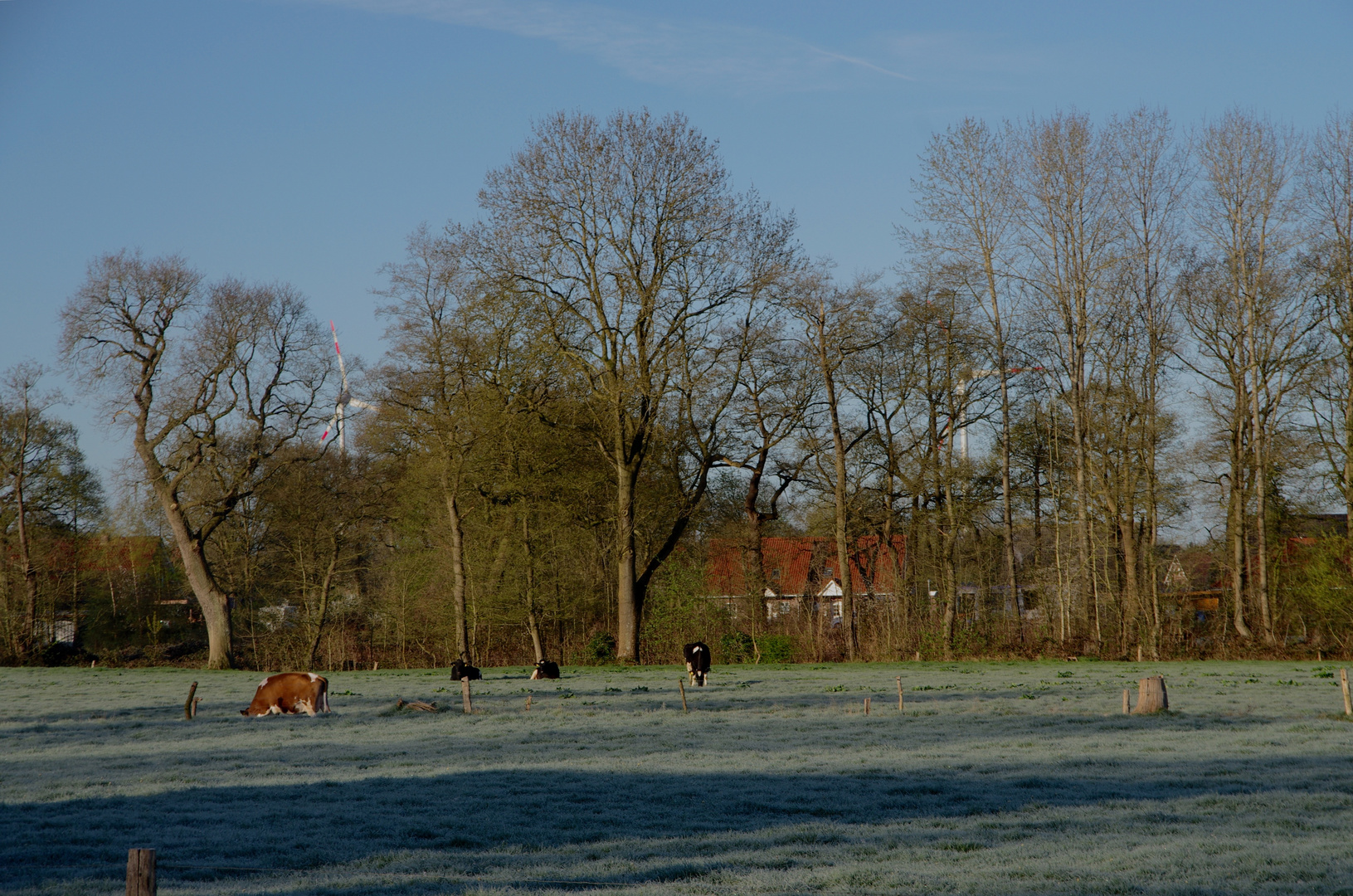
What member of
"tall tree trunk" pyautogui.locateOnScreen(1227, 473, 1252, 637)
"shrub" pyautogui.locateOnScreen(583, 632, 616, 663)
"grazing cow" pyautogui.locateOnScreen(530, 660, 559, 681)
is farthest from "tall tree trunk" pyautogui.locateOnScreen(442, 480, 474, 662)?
"tall tree trunk" pyautogui.locateOnScreen(1227, 473, 1252, 637)

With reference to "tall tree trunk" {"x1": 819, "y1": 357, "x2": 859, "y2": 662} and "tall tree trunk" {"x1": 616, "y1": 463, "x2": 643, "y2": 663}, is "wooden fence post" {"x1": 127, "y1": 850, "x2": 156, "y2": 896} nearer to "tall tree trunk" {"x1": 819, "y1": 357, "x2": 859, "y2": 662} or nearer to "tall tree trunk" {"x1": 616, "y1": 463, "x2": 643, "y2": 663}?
"tall tree trunk" {"x1": 616, "y1": 463, "x2": 643, "y2": 663}

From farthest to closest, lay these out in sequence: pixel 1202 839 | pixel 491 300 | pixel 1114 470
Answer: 1. pixel 1114 470
2. pixel 491 300
3. pixel 1202 839

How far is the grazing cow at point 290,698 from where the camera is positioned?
65.0ft

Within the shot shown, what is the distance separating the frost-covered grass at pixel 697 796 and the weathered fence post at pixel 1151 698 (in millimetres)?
498

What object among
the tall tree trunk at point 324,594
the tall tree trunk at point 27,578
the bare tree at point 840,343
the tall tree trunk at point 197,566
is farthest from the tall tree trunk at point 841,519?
the tall tree trunk at point 27,578

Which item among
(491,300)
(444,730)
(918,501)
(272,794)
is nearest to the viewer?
(272,794)

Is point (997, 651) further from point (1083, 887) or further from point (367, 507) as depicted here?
point (1083, 887)

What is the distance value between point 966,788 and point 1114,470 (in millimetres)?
29328

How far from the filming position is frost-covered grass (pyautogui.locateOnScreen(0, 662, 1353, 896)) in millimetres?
8344

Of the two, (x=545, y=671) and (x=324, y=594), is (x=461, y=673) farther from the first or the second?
(x=324, y=594)

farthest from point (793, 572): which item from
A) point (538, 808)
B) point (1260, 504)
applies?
point (538, 808)

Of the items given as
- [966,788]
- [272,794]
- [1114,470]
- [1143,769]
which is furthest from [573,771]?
[1114,470]

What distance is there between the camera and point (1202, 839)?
929 centimetres

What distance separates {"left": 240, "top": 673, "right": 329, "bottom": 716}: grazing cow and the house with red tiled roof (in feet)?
69.5
